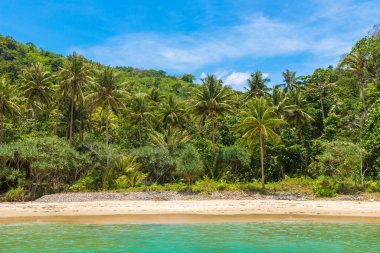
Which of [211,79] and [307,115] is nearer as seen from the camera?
[211,79]

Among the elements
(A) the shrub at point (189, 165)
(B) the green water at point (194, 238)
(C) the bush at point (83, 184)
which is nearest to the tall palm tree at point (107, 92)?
(C) the bush at point (83, 184)

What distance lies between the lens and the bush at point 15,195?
1417 inches

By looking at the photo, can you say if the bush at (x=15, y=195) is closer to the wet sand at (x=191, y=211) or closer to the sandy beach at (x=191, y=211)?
the sandy beach at (x=191, y=211)

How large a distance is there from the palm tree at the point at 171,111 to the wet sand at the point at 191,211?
25822 millimetres

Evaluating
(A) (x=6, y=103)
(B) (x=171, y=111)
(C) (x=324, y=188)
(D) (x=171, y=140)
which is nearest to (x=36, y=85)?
(A) (x=6, y=103)

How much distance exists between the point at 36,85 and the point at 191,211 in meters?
33.7

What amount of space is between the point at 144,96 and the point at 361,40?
136 feet

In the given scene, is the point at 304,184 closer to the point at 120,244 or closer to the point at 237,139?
the point at 237,139

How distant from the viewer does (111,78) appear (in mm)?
43531

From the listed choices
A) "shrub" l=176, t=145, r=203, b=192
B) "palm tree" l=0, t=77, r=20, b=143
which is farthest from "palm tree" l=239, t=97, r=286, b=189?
"palm tree" l=0, t=77, r=20, b=143

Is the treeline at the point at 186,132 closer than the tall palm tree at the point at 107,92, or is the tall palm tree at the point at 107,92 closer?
the treeline at the point at 186,132

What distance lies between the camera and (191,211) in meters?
27.6

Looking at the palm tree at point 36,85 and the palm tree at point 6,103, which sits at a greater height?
the palm tree at point 36,85

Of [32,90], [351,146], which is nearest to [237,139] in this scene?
[351,146]
